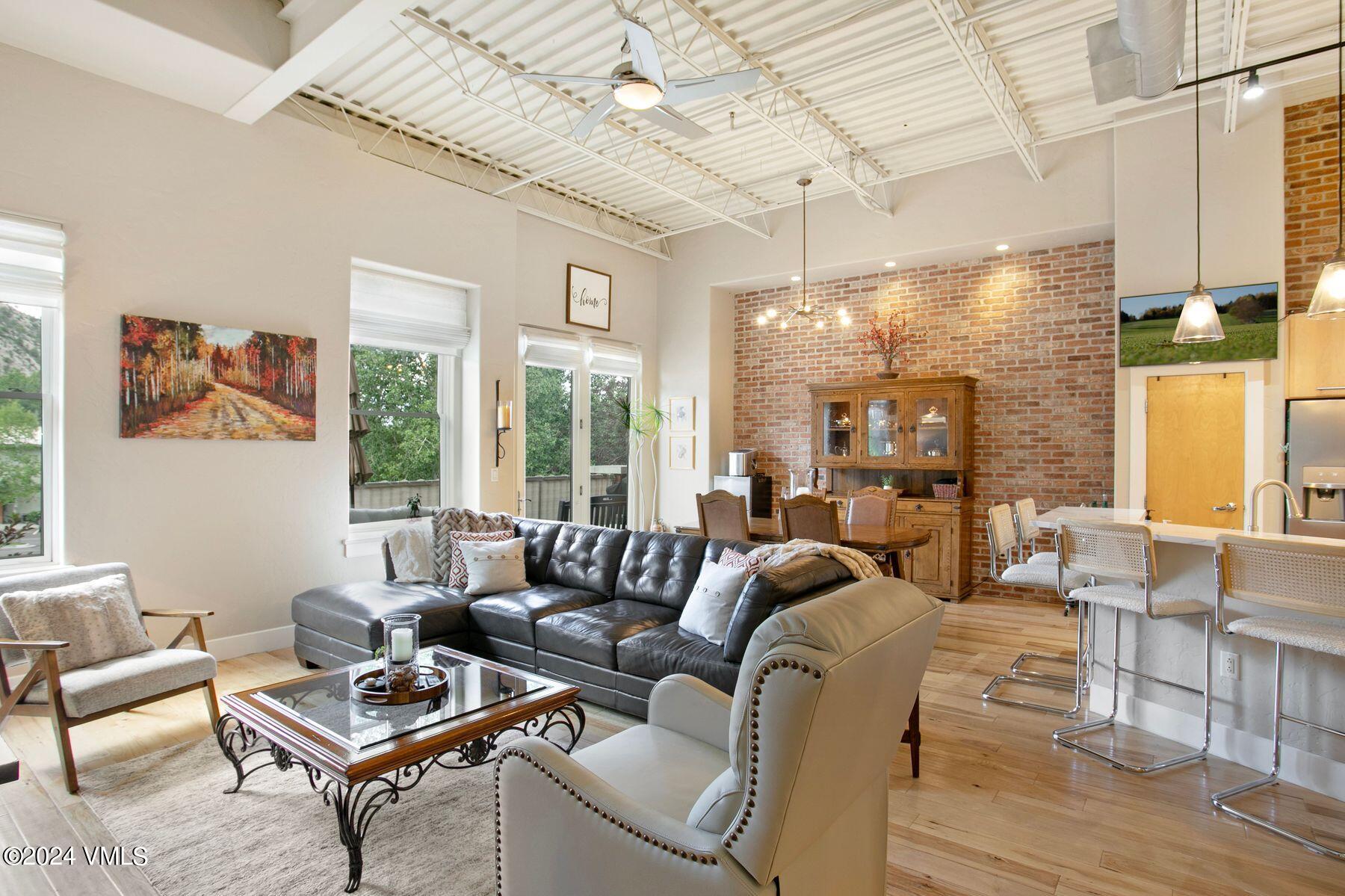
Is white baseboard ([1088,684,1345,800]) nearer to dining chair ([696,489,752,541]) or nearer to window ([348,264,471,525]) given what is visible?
dining chair ([696,489,752,541])

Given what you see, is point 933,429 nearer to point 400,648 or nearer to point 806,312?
point 806,312

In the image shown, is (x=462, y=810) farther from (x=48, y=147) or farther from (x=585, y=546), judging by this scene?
(x=48, y=147)

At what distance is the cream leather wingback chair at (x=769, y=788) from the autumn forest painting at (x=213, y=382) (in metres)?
3.89

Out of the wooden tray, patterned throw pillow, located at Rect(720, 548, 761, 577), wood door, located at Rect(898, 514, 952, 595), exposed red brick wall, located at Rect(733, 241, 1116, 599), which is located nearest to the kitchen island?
patterned throw pillow, located at Rect(720, 548, 761, 577)

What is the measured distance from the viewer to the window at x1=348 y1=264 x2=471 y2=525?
5629 mm

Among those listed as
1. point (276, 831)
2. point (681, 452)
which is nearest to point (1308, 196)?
point (681, 452)

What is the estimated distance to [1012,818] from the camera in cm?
267

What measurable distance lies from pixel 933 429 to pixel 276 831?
19.4ft

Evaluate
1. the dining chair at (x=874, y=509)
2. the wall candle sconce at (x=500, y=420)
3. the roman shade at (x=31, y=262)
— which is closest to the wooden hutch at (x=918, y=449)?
the dining chair at (x=874, y=509)

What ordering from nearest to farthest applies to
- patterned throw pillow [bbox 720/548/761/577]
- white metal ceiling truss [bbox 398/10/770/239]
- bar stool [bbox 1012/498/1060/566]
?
patterned throw pillow [bbox 720/548/761/577], white metal ceiling truss [bbox 398/10/770/239], bar stool [bbox 1012/498/1060/566]

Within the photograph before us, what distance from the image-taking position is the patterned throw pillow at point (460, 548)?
463cm

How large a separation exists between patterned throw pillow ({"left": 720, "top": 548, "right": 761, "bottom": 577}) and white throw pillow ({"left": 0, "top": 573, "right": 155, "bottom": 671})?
9.53ft

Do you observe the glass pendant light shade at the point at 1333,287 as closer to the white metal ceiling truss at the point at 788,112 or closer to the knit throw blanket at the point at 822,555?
the knit throw blanket at the point at 822,555

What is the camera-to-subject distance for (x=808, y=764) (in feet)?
4.30
